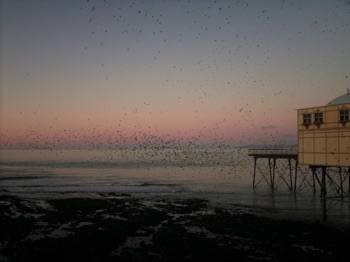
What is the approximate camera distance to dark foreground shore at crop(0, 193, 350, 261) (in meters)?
17.9

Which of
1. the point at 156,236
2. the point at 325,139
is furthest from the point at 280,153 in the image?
the point at 156,236

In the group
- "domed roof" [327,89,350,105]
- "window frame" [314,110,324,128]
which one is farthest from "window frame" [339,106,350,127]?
"domed roof" [327,89,350,105]

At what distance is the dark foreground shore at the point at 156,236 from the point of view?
1788 centimetres

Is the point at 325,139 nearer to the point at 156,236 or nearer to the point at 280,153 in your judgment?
the point at 156,236

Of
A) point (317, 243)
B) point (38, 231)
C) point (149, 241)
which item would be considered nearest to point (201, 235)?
point (149, 241)

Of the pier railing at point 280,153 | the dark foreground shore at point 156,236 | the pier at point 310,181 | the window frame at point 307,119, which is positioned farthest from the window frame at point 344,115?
the pier railing at point 280,153

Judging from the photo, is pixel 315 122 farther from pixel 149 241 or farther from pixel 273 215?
pixel 149 241

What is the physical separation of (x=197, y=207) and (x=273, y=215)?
293 inches

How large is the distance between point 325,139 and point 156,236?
1477cm

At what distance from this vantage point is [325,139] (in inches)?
1044

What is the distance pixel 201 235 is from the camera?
22.1 m

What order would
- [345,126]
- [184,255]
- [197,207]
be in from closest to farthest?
[184,255], [345,126], [197,207]

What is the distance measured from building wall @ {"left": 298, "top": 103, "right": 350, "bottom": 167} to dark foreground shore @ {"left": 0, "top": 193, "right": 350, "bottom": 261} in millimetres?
5322

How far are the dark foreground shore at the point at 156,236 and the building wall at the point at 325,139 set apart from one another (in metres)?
5.32
